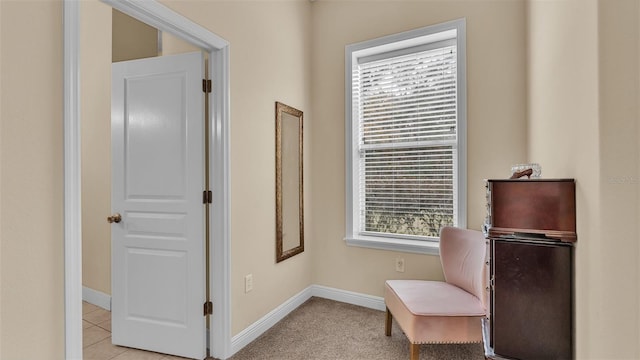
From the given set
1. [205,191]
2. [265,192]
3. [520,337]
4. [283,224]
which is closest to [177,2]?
[205,191]

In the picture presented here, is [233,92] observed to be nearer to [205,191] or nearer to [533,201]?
[205,191]

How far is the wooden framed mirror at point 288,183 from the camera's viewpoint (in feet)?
8.96

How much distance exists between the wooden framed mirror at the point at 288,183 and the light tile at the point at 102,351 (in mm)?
1280

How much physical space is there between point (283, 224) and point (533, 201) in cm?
197

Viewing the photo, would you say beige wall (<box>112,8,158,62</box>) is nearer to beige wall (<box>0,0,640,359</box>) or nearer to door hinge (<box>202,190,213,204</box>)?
beige wall (<box>0,0,640,359</box>)

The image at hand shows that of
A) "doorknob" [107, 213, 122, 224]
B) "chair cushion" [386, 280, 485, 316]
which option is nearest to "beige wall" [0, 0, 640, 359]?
"chair cushion" [386, 280, 485, 316]

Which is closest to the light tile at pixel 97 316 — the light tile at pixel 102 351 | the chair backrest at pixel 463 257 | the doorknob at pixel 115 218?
the light tile at pixel 102 351

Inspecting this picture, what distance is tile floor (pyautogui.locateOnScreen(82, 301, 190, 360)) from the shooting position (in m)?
2.15

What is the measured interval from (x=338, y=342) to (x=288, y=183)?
4.46 ft

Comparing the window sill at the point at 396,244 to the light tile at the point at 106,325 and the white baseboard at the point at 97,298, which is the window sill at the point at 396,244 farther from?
the white baseboard at the point at 97,298

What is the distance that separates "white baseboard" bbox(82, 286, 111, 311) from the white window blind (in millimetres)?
2489

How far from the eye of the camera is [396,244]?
2.83 metres

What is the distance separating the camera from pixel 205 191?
2.13 meters
